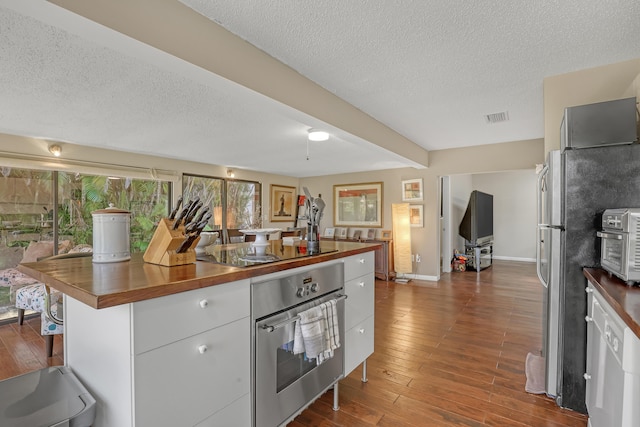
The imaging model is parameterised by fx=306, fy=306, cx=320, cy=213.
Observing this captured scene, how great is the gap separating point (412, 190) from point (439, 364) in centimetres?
383

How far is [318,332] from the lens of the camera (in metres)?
1.63

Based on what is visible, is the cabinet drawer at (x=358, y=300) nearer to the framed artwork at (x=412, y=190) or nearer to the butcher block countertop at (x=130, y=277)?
the butcher block countertop at (x=130, y=277)

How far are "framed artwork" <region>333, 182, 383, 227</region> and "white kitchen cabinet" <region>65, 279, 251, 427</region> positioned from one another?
5461 millimetres

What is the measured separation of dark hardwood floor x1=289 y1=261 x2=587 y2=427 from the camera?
6.13ft

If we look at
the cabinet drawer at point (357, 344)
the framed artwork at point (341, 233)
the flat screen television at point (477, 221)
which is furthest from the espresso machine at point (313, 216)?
the flat screen television at point (477, 221)

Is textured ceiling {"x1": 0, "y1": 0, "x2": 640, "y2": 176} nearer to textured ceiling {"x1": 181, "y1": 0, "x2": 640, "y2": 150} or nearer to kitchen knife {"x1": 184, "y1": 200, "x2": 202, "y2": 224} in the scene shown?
textured ceiling {"x1": 181, "y1": 0, "x2": 640, "y2": 150}

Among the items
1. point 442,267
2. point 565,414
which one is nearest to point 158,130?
point 565,414

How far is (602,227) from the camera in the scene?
171cm

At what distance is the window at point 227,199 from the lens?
19.2ft

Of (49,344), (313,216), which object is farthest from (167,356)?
Result: (49,344)

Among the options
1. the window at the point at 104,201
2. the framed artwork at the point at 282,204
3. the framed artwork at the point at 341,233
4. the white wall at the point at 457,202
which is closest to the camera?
the window at the point at 104,201

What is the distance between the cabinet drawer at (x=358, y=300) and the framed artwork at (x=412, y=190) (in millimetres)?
3794

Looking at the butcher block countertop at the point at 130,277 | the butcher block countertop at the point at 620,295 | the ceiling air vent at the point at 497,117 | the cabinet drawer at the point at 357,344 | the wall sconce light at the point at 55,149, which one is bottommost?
the cabinet drawer at the point at 357,344

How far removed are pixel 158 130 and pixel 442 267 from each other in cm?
573
